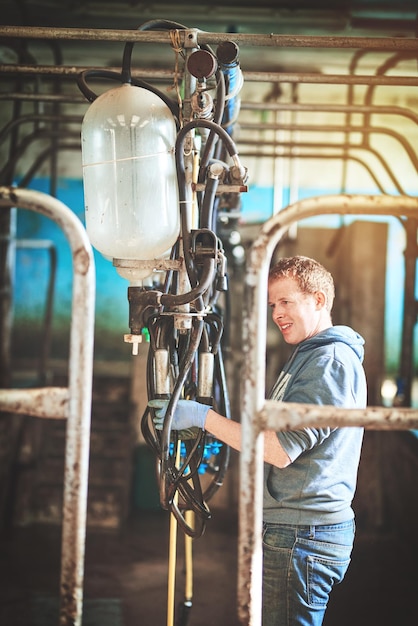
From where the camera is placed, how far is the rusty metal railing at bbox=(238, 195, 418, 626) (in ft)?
4.09

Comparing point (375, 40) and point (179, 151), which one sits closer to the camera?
point (179, 151)

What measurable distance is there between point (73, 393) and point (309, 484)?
871mm

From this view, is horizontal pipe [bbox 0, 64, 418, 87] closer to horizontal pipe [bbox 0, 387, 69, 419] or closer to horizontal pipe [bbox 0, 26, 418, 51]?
horizontal pipe [bbox 0, 26, 418, 51]

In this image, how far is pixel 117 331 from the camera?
6238 millimetres

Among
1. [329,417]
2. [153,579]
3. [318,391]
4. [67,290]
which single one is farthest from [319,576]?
[67,290]

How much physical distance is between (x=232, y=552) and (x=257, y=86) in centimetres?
439

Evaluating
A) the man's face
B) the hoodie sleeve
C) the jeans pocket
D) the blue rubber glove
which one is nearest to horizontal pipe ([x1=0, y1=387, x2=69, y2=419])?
the blue rubber glove

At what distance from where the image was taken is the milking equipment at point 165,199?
1.65 meters

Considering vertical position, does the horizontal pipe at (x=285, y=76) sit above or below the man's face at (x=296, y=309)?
above

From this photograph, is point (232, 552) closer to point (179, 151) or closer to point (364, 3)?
point (179, 151)

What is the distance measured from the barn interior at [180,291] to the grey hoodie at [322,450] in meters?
0.24

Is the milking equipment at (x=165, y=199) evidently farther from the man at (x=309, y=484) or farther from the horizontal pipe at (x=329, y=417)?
the horizontal pipe at (x=329, y=417)

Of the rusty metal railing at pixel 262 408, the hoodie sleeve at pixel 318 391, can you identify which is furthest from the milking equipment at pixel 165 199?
the rusty metal railing at pixel 262 408

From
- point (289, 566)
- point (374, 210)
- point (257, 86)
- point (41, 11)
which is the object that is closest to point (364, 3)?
point (41, 11)
